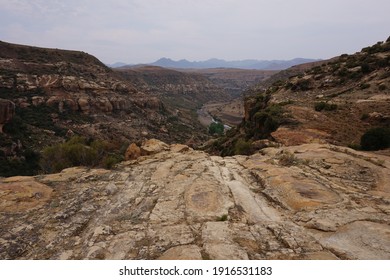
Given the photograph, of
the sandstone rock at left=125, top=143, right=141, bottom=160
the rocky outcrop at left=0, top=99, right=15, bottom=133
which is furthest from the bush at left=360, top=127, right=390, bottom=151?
the rocky outcrop at left=0, top=99, right=15, bottom=133

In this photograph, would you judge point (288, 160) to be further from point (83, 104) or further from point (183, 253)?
point (83, 104)

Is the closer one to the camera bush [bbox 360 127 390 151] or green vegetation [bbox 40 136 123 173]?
bush [bbox 360 127 390 151]

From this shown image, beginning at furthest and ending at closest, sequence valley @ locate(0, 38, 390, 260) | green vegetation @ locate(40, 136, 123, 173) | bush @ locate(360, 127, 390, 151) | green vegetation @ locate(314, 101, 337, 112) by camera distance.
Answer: green vegetation @ locate(314, 101, 337, 112) < green vegetation @ locate(40, 136, 123, 173) < bush @ locate(360, 127, 390, 151) < valley @ locate(0, 38, 390, 260)

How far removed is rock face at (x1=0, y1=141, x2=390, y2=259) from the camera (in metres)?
7.77

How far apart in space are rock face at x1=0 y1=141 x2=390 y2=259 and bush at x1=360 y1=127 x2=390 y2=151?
2.96m

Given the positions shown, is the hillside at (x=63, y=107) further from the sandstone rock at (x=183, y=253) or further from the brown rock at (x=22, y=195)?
the sandstone rock at (x=183, y=253)

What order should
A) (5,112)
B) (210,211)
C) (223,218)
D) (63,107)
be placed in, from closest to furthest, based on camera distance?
(223,218) → (210,211) → (5,112) → (63,107)

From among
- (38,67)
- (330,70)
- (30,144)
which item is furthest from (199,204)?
(38,67)

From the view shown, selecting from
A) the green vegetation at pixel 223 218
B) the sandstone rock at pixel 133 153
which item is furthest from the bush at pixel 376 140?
the sandstone rock at pixel 133 153

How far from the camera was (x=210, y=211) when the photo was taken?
9867 millimetres

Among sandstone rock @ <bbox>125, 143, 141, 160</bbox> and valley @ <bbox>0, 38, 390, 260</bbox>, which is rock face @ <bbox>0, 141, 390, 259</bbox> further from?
sandstone rock @ <bbox>125, 143, 141, 160</bbox>

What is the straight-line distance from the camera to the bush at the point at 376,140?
682 inches

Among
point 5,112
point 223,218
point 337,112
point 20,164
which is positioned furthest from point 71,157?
point 5,112

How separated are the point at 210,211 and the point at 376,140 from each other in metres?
13.2
